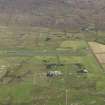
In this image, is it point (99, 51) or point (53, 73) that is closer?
point (53, 73)

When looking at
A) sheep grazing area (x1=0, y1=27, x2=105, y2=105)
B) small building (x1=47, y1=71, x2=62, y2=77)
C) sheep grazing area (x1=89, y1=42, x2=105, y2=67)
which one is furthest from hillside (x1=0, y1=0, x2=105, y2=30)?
small building (x1=47, y1=71, x2=62, y2=77)

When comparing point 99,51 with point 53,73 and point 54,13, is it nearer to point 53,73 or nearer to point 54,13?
point 53,73

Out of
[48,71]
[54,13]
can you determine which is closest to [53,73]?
[48,71]

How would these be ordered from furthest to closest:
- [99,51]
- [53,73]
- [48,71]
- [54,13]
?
[54,13] → [99,51] → [48,71] → [53,73]

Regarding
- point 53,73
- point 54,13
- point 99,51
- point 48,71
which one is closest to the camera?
point 53,73

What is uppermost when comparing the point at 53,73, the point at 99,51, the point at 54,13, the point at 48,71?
the point at 54,13

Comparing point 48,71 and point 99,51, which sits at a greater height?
point 99,51

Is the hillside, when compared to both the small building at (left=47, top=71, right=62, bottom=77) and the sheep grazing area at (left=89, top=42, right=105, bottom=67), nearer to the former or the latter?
the sheep grazing area at (left=89, top=42, right=105, bottom=67)

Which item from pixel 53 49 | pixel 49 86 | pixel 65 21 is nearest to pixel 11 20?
pixel 65 21

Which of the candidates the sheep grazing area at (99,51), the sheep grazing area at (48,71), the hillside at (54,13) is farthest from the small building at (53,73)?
the hillside at (54,13)
